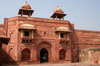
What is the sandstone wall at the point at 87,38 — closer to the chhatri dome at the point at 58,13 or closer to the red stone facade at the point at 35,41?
the red stone facade at the point at 35,41

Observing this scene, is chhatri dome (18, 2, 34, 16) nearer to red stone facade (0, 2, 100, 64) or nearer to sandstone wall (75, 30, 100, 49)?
red stone facade (0, 2, 100, 64)

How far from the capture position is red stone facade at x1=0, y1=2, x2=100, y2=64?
1841cm

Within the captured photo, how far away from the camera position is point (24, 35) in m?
18.6

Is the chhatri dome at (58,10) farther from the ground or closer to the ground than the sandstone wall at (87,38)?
farther from the ground

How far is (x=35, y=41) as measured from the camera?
19219 mm

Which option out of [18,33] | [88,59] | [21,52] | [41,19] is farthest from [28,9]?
[88,59]

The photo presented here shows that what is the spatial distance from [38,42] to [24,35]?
6.64 feet

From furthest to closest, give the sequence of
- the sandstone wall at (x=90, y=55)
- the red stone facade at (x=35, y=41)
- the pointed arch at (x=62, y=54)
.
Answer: the pointed arch at (x=62, y=54) < the sandstone wall at (x=90, y=55) < the red stone facade at (x=35, y=41)

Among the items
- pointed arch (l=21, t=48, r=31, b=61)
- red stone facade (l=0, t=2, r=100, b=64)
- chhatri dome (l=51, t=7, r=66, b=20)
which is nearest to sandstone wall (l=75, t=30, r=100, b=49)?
red stone facade (l=0, t=2, r=100, b=64)

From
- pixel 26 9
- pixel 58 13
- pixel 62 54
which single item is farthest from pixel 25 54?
pixel 58 13

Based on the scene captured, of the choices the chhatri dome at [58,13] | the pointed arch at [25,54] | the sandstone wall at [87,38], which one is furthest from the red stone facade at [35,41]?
the chhatri dome at [58,13]

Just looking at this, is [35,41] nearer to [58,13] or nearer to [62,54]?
[62,54]

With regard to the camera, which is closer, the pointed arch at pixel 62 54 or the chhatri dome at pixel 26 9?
the pointed arch at pixel 62 54

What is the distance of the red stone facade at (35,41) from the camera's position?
60.4ft
